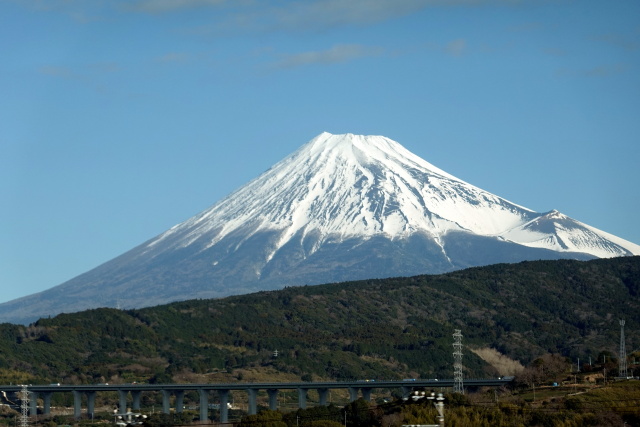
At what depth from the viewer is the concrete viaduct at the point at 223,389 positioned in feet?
516

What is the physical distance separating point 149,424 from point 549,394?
3530cm

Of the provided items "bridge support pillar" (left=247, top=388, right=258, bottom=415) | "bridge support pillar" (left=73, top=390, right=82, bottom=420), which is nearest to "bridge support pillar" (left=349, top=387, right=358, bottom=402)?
"bridge support pillar" (left=247, top=388, right=258, bottom=415)

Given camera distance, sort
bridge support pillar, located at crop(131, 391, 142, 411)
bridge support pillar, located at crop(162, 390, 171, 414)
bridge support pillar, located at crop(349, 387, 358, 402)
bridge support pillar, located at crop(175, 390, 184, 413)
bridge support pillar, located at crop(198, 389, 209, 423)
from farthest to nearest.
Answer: bridge support pillar, located at crop(131, 391, 142, 411) < bridge support pillar, located at crop(175, 390, 184, 413) < bridge support pillar, located at crop(162, 390, 171, 414) < bridge support pillar, located at crop(349, 387, 358, 402) < bridge support pillar, located at crop(198, 389, 209, 423)

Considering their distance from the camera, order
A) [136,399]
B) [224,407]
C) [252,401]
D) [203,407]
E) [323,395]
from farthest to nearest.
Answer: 1. [136,399]
2. [252,401]
3. [224,407]
4. [323,395]
5. [203,407]

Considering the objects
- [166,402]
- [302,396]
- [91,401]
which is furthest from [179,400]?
[302,396]

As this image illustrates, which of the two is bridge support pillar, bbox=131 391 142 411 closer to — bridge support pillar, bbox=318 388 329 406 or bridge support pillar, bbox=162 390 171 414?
bridge support pillar, bbox=162 390 171 414

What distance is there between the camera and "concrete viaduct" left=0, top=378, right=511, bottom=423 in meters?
157

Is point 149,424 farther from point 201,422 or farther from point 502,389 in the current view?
point 502,389

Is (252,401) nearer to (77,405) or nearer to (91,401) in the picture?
(91,401)

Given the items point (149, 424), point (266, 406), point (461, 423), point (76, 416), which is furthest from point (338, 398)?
point (461, 423)

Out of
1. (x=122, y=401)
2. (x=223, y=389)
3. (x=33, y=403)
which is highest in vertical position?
(x=223, y=389)

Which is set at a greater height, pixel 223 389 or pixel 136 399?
pixel 223 389

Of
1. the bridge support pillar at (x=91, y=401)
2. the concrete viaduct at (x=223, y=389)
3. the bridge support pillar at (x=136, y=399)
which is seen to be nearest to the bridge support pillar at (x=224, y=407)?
the concrete viaduct at (x=223, y=389)

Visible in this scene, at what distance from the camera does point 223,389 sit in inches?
6521
